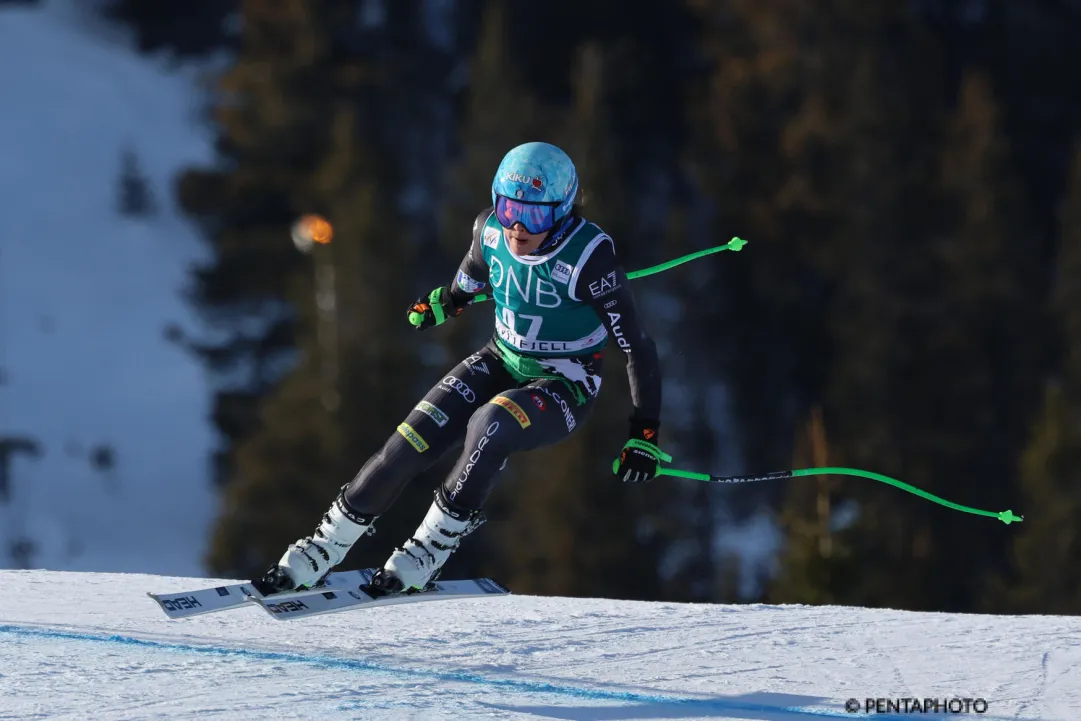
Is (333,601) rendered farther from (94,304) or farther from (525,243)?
(94,304)

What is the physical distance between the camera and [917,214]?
35.3m

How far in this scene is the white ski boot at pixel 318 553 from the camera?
6.50 m

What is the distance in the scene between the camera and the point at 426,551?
650 centimetres

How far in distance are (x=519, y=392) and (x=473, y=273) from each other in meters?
0.74

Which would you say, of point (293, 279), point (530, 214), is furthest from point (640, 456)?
point (293, 279)

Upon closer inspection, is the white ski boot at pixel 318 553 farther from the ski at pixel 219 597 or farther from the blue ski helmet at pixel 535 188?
the blue ski helmet at pixel 535 188

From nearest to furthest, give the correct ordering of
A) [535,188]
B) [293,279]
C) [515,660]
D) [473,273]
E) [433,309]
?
[535,188], [515,660], [473,273], [433,309], [293,279]

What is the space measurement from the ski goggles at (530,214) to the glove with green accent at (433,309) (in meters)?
0.85

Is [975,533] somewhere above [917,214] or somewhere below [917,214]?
below

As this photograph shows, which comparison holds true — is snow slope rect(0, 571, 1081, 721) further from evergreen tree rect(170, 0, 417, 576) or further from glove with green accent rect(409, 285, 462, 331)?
evergreen tree rect(170, 0, 417, 576)

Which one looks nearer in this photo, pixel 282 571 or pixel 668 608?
pixel 282 571

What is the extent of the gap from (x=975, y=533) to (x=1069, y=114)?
13.1m

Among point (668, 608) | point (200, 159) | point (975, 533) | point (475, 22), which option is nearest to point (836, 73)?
point (475, 22)

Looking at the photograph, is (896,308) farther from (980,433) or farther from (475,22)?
(475,22)
